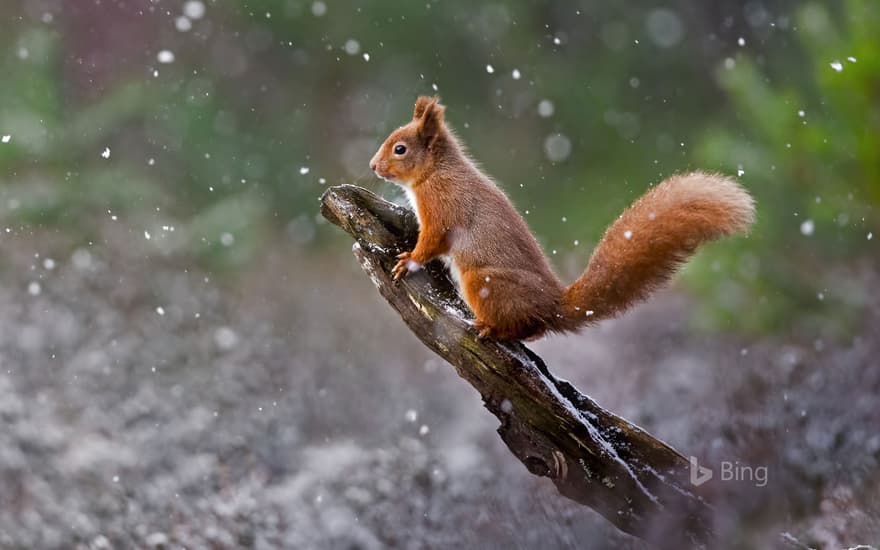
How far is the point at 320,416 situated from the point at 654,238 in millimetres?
2644

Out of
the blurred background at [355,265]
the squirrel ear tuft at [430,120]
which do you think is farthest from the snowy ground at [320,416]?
the squirrel ear tuft at [430,120]

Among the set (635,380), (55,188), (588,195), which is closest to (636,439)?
(635,380)

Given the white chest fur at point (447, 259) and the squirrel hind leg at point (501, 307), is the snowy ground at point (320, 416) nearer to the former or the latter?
the squirrel hind leg at point (501, 307)

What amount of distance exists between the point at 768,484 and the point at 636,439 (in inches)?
30.0

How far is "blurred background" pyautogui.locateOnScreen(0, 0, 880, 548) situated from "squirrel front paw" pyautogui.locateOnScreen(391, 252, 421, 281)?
0.51 meters

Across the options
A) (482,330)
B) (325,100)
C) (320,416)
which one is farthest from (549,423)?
(325,100)

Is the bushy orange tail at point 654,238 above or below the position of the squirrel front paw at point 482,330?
above

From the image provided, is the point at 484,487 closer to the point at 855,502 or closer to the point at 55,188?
the point at 855,502

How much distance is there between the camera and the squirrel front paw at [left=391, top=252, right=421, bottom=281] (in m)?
1.87

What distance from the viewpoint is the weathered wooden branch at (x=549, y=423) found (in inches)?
70.5

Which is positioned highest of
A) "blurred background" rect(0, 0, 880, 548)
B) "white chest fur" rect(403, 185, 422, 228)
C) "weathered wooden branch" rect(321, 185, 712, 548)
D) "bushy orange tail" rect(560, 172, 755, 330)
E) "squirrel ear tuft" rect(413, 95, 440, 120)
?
"blurred background" rect(0, 0, 880, 548)

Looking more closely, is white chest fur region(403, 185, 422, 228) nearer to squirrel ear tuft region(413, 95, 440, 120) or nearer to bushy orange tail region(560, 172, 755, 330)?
squirrel ear tuft region(413, 95, 440, 120)

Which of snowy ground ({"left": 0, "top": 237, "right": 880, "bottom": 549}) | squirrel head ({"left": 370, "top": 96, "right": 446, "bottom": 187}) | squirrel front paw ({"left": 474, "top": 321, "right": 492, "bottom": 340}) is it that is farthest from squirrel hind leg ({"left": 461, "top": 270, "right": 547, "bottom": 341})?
snowy ground ({"left": 0, "top": 237, "right": 880, "bottom": 549})

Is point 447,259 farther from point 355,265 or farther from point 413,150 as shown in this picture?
point 355,265
